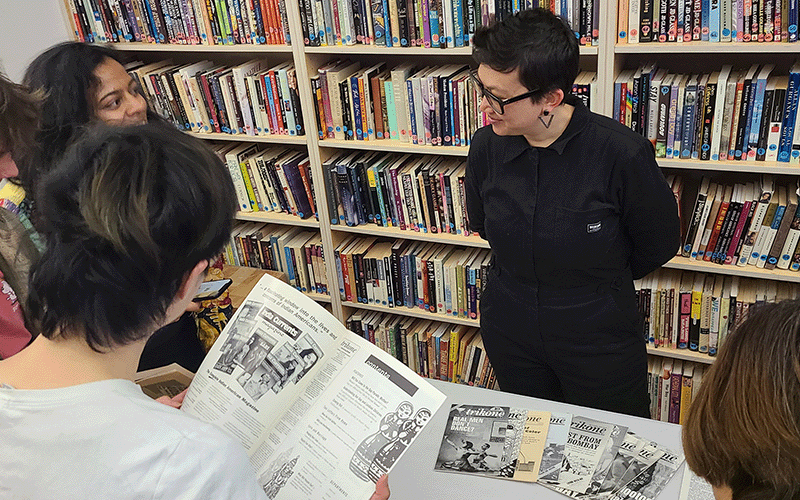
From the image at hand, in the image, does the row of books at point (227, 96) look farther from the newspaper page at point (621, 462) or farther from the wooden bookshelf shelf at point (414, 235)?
the newspaper page at point (621, 462)

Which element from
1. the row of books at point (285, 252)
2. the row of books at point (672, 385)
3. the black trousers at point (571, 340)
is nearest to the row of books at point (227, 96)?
the row of books at point (285, 252)

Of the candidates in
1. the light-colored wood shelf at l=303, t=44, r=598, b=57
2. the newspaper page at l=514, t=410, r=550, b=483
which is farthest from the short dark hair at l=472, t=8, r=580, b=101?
Answer: the newspaper page at l=514, t=410, r=550, b=483

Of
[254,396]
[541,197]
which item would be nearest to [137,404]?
[254,396]

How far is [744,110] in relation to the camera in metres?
1.79

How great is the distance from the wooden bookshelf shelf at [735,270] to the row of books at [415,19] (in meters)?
0.75

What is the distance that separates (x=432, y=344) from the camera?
2.58 m

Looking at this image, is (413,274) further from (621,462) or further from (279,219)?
(621,462)

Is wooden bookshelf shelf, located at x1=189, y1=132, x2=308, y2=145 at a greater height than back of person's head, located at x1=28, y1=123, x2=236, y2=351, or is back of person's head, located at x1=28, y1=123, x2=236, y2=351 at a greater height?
back of person's head, located at x1=28, y1=123, x2=236, y2=351

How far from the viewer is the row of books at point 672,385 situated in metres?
2.25

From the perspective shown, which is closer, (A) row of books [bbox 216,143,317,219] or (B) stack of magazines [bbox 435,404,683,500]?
(B) stack of magazines [bbox 435,404,683,500]

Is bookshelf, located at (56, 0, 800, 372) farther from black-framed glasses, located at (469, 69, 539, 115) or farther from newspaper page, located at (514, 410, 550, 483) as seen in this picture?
newspaper page, located at (514, 410, 550, 483)

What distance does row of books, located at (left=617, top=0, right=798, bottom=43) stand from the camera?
5.45 feet

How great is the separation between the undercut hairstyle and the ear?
24.7 inches

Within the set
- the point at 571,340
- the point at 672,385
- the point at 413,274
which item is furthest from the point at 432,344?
the point at 571,340
